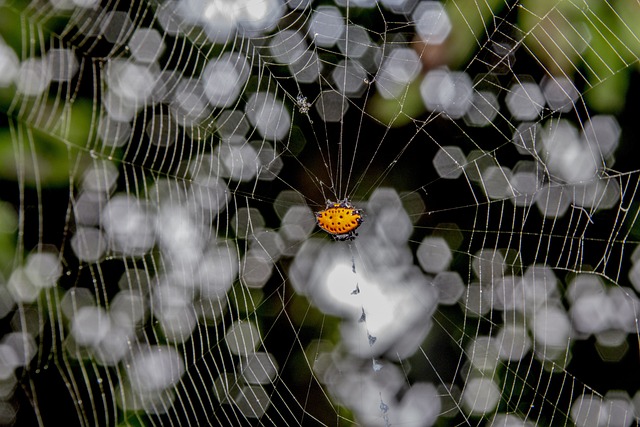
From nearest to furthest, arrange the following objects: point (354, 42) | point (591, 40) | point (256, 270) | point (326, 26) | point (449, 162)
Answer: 1. point (591, 40)
2. point (326, 26)
3. point (354, 42)
4. point (449, 162)
5. point (256, 270)

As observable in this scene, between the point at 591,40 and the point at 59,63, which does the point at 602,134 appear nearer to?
the point at 591,40

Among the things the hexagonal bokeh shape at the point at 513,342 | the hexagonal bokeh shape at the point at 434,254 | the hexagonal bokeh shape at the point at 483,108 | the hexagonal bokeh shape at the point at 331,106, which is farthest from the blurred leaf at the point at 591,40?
the hexagonal bokeh shape at the point at 513,342

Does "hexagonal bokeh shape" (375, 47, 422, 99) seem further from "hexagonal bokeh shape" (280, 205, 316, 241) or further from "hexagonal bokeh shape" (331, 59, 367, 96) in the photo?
"hexagonal bokeh shape" (280, 205, 316, 241)

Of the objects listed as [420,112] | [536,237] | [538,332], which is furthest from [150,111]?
[538,332]

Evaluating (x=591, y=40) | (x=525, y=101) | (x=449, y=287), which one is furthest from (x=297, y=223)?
(x=591, y=40)

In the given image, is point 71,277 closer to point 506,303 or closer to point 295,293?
point 295,293

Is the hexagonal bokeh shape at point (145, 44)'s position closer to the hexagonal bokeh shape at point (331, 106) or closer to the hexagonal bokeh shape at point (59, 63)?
the hexagonal bokeh shape at point (59, 63)

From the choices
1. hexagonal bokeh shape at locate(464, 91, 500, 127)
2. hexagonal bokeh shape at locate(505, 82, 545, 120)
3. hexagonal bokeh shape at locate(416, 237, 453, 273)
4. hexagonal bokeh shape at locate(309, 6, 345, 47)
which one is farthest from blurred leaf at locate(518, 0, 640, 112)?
hexagonal bokeh shape at locate(416, 237, 453, 273)
